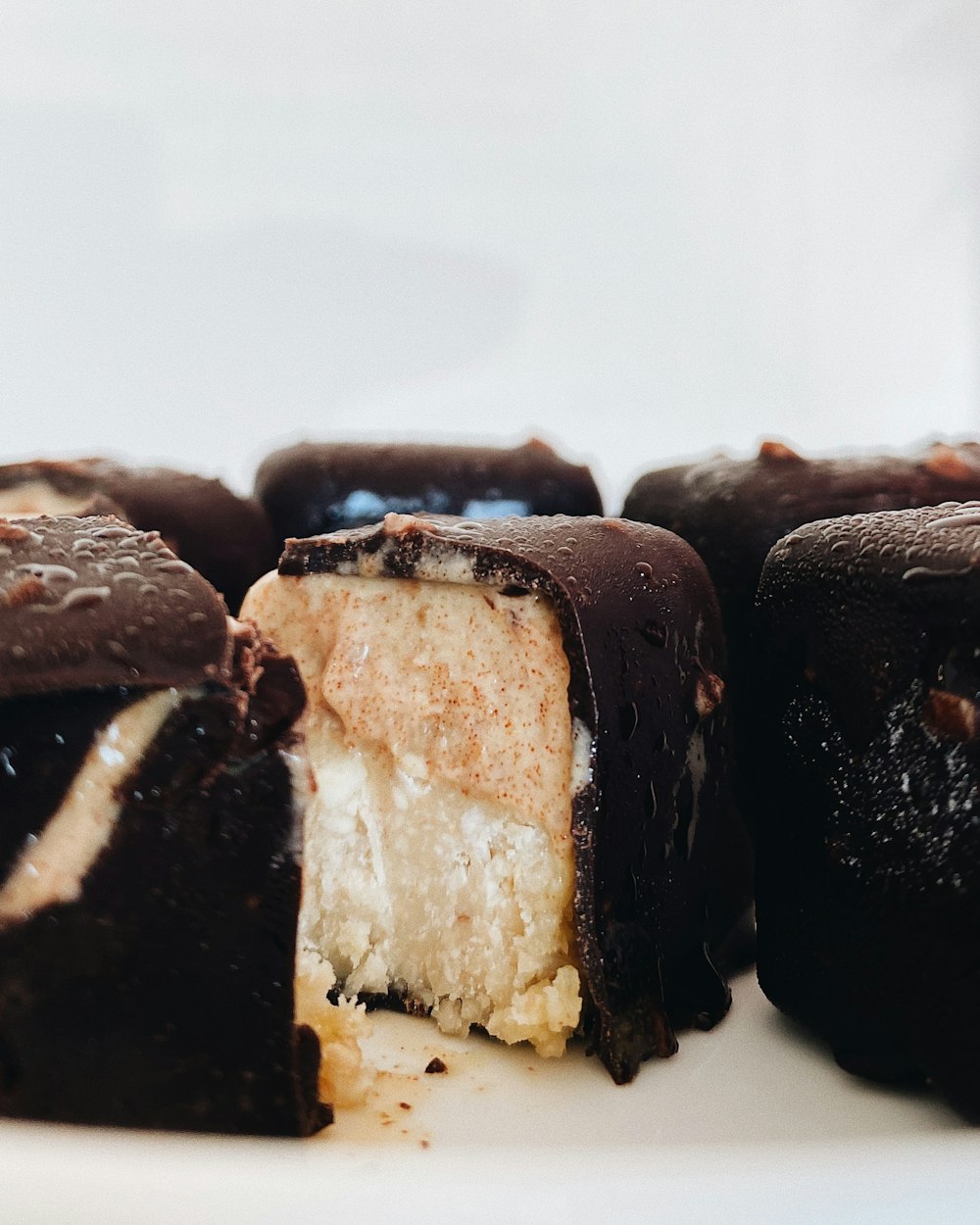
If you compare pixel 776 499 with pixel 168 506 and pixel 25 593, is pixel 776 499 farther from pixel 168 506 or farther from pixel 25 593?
pixel 25 593

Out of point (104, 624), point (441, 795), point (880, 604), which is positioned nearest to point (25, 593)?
point (104, 624)

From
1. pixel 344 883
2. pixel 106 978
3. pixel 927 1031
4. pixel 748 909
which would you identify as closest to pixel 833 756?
pixel 927 1031

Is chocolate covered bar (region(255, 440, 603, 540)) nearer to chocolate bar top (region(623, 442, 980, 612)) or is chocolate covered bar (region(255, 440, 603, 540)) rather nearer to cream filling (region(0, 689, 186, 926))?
A: chocolate bar top (region(623, 442, 980, 612))

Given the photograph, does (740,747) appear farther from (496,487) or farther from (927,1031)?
(496,487)

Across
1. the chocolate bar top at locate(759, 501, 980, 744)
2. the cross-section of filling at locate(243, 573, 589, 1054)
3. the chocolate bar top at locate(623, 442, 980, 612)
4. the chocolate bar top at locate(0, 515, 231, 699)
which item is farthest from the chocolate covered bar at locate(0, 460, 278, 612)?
the chocolate bar top at locate(759, 501, 980, 744)

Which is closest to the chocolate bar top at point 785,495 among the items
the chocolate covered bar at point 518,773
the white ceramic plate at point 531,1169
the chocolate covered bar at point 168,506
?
the chocolate covered bar at point 518,773

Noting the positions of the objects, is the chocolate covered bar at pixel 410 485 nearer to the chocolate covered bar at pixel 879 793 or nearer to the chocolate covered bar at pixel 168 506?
the chocolate covered bar at pixel 168 506
